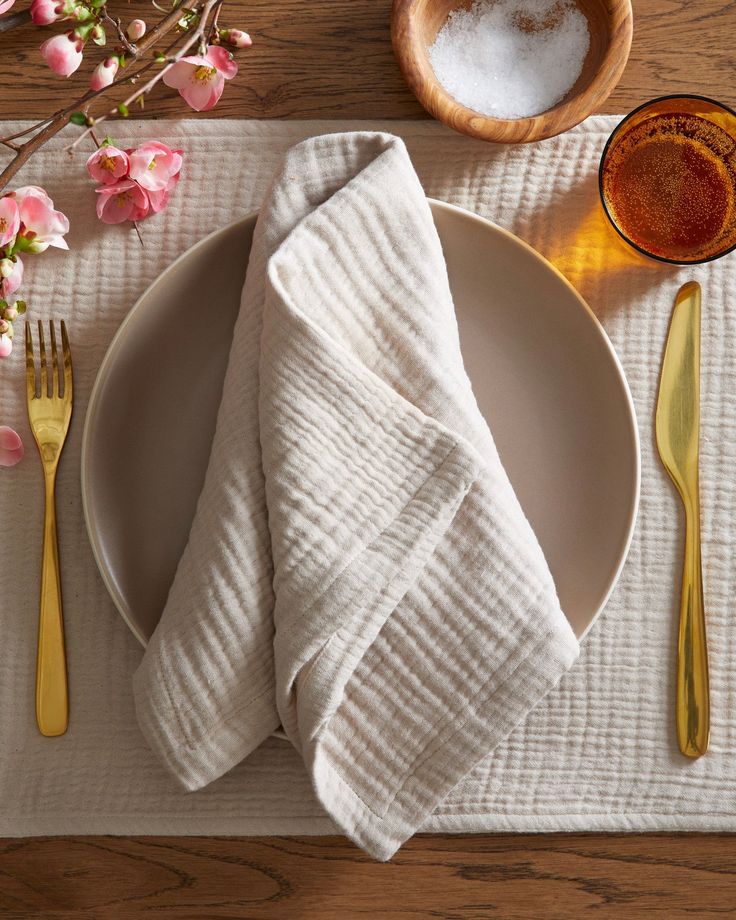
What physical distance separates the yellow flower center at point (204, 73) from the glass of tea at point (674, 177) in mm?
295

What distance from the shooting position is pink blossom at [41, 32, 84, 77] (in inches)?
21.6

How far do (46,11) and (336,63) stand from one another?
21cm

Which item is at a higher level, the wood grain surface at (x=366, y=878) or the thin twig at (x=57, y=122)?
the thin twig at (x=57, y=122)

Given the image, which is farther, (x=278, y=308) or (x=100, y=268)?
(x=100, y=268)

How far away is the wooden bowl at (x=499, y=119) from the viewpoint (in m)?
0.56

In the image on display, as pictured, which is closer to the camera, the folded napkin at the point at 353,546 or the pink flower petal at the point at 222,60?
the folded napkin at the point at 353,546

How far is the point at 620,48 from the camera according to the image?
57 centimetres

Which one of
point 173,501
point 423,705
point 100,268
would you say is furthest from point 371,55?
point 423,705

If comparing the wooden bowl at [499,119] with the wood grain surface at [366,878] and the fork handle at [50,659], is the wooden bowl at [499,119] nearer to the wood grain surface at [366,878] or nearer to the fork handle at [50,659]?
the fork handle at [50,659]

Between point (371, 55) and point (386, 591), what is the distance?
0.42 meters

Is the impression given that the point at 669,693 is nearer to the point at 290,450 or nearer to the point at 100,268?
the point at 290,450

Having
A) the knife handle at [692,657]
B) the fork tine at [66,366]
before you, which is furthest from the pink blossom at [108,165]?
the knife handle at [692,657]

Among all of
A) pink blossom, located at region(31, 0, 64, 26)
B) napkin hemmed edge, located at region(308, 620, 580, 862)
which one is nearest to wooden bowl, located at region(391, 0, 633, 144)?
pink blossom, located at region(31, 0, 64, 26)

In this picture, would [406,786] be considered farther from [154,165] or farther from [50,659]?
[154,165]
